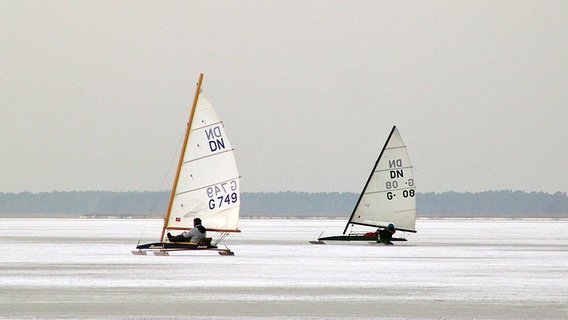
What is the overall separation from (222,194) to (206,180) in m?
0.96

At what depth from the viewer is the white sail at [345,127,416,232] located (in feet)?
226

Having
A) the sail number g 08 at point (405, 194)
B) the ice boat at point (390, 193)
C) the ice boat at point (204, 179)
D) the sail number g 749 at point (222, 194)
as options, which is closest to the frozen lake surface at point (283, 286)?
the ice boat at point (204, 179)

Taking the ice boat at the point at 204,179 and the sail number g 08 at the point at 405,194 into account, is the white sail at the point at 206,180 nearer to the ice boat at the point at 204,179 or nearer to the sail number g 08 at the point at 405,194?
the ice boat at the point at 204,179

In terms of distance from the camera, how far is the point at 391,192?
69.4m

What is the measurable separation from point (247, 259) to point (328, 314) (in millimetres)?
23533

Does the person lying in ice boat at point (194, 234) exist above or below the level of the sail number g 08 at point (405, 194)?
below

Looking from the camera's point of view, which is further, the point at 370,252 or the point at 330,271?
the point at 370,252

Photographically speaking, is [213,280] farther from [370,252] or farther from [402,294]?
[370,252]

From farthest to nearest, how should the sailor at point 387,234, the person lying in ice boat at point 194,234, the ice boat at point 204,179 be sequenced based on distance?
1. the sailor at point 387,234
2. the ice boat at point 204,179
3. the person lying in ice boat at point 194,234

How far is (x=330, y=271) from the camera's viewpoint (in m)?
39.8

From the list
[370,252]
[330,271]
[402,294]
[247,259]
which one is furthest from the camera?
[370,252]

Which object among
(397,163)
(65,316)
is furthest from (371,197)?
(65,316)

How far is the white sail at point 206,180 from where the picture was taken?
170ft

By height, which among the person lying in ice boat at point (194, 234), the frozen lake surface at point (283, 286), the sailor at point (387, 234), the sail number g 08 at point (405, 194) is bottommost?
the frozen lake surface at point (283, 286)
